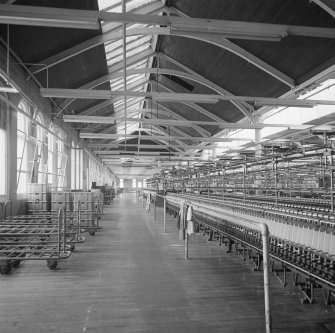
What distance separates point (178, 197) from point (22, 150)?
4659mm

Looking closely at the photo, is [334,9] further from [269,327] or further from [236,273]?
[269,327]

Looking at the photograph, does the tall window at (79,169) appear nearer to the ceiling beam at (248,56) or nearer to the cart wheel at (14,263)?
the ceiling beam at (248,56)

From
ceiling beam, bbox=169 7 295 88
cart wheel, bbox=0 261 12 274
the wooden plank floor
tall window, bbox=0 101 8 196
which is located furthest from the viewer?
ceiling beam, bbox=169 7 295 88

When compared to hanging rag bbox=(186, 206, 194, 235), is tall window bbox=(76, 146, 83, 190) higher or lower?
higher

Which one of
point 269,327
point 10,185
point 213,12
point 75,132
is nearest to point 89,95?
point 10,185

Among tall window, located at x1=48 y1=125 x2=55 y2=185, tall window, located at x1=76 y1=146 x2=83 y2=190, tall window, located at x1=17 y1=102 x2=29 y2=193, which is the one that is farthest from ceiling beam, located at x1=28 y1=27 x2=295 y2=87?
tall window, located at x1=76 y1=146 x2=83 y2=190

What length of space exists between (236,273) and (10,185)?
604 cm

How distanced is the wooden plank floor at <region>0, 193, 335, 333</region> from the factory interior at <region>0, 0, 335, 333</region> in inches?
0.9

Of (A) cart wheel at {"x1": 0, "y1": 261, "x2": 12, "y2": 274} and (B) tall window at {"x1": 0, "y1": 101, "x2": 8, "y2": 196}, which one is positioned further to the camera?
(B) tall window at {"x1": 0, "y1": 101, "x2": 8, "y2": 196}

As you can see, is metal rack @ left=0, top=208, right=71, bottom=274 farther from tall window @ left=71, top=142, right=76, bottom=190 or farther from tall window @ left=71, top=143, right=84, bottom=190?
tall window @ left=71, top=142, right=76, bottom=190

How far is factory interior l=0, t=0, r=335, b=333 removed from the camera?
3154 millimetres

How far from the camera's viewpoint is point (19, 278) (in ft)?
14.5

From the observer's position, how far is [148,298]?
358 centimetres

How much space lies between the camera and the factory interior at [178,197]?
3.15m
